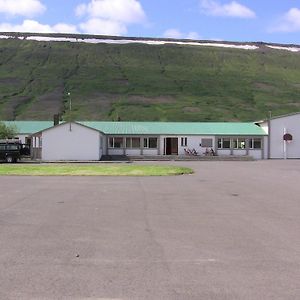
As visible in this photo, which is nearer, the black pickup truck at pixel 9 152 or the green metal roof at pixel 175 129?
the black pickup truck at pixel 9 152

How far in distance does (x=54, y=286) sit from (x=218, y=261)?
2.57 meters

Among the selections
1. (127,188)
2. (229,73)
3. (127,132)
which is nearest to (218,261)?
(127,188)

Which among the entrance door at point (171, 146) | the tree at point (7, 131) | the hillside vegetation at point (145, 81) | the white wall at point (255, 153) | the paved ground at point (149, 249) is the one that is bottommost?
the paved ground at point (149, 249)

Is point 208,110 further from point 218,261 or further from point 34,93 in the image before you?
point 218,261

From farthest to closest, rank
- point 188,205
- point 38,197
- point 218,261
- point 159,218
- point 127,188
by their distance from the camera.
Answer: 1. point 127,188
2. point 38,197
3. point 188,205
4. point 159,218
5. point 218,261

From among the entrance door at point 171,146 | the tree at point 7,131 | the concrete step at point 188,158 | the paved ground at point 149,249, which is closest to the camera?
the paved ground at point 149,249

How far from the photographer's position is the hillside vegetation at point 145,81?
11244 centimetres

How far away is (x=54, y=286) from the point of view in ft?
20.8

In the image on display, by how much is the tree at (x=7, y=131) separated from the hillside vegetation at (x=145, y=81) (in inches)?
1404

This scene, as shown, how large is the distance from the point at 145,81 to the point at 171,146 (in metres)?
81.4

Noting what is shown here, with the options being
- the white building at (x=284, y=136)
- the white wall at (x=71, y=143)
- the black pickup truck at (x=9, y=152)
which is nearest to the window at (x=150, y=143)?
the white wall at (x=71, y=143)

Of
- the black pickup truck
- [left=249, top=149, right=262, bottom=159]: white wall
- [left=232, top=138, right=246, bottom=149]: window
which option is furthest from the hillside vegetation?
the black pickup truck

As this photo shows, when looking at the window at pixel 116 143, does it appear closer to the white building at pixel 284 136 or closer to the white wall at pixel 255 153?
the white wall at pixel 255 153

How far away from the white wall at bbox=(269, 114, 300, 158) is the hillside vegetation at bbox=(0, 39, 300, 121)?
→ 133ft
